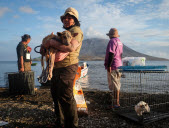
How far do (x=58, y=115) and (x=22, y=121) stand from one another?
3.78ft

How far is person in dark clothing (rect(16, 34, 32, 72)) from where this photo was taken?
21.5ft

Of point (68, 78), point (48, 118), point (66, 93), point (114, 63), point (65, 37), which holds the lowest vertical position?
point (48, 118)

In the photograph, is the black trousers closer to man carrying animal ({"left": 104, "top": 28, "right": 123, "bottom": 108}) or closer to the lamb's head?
the lamb's head

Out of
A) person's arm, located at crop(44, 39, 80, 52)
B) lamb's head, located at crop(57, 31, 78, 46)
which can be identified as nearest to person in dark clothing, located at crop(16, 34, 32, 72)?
person's arm, located at crop(44, 39, 80, 52)

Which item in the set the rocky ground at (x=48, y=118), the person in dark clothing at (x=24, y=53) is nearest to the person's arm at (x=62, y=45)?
the rocky ground at (x=48, y=118)

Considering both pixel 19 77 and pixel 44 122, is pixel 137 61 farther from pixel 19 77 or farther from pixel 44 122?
pixel 19 77

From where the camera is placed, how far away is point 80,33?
2889mm

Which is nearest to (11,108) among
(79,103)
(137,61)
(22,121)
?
(22,121)

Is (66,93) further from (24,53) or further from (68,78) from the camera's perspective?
(24,53)

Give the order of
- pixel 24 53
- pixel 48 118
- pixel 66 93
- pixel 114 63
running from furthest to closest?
1. pixel 24 53
2. pixel 114 63
3. pixel 48 118
4. pixel 66 93

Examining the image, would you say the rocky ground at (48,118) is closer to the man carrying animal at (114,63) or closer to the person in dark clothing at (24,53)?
the man carrying animal at (114,63)

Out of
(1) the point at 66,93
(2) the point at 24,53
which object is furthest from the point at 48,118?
(2) the point at 24,53

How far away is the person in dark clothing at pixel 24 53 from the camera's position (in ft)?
21.5

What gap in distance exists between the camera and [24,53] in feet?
22.1
